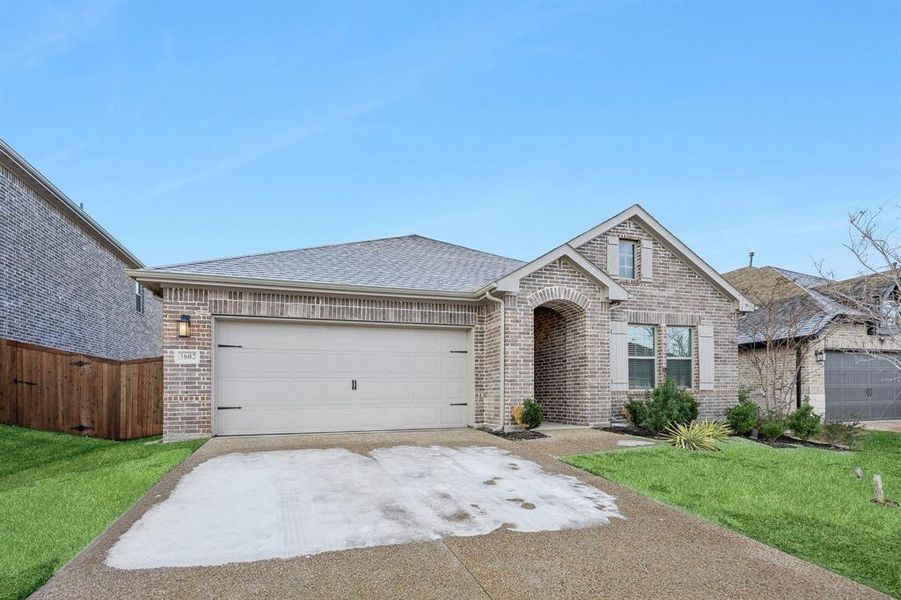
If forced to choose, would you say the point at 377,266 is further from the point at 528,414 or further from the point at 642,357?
the point at 642,357

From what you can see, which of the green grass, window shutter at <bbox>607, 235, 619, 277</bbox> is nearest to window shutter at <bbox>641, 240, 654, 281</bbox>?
window shutter at <bbox>607, 235, 619, 277</bbox>

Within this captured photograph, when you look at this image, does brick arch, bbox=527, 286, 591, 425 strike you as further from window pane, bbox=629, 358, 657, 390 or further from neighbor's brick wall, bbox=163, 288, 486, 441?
neighbor's brick wall, bbox=163, 288, 486, 441

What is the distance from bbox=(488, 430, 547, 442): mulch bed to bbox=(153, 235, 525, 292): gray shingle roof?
3.02 m

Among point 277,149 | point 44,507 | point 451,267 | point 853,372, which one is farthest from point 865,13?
point 277,149

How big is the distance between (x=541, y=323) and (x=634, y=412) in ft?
10.0

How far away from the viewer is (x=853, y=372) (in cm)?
1492

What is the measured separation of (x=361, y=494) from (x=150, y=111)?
54.4ft

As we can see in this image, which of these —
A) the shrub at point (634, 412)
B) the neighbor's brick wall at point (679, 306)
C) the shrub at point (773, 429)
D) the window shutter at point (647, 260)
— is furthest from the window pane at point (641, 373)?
the shrub at point (773, 429)

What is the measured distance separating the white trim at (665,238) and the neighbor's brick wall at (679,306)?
4.7 inches

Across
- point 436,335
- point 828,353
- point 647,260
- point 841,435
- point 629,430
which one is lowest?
point 841,435

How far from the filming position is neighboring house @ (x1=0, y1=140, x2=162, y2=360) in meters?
11.6

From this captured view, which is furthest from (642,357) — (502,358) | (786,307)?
(786,307)

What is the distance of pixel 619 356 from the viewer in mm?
11570

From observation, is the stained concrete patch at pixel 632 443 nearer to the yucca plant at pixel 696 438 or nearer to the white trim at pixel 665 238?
the yucca plant at pixel 696 438
